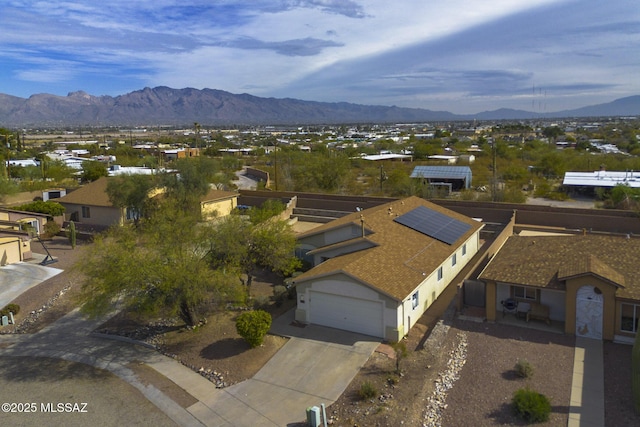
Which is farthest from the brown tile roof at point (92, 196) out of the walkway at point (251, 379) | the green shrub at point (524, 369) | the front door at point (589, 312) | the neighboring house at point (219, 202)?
the front door at point (589, 312)

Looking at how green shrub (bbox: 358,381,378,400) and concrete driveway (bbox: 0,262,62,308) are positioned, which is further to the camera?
concrete driveway (bbox: 0,262,62,308)

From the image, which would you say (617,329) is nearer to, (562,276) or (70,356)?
(562,276)

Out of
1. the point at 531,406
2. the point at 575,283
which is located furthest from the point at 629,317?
the point at 531,406

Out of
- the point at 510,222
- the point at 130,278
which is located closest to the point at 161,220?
the point at 130,278

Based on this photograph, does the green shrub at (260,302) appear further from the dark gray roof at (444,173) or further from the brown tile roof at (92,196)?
the dark gray roof at (444,173)

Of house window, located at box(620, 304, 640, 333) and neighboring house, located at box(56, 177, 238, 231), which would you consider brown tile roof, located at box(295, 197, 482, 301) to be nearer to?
house window, located at box(620, 304, 640, 333)

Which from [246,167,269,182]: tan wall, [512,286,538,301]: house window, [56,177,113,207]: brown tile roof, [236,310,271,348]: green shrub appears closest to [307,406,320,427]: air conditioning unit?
[236,310,271,348]: green shrub

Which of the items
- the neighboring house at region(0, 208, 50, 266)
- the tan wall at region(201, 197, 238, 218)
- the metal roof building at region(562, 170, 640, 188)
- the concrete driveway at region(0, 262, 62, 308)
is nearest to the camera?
the concrete driveway at region(0, 262, 62, 308)
